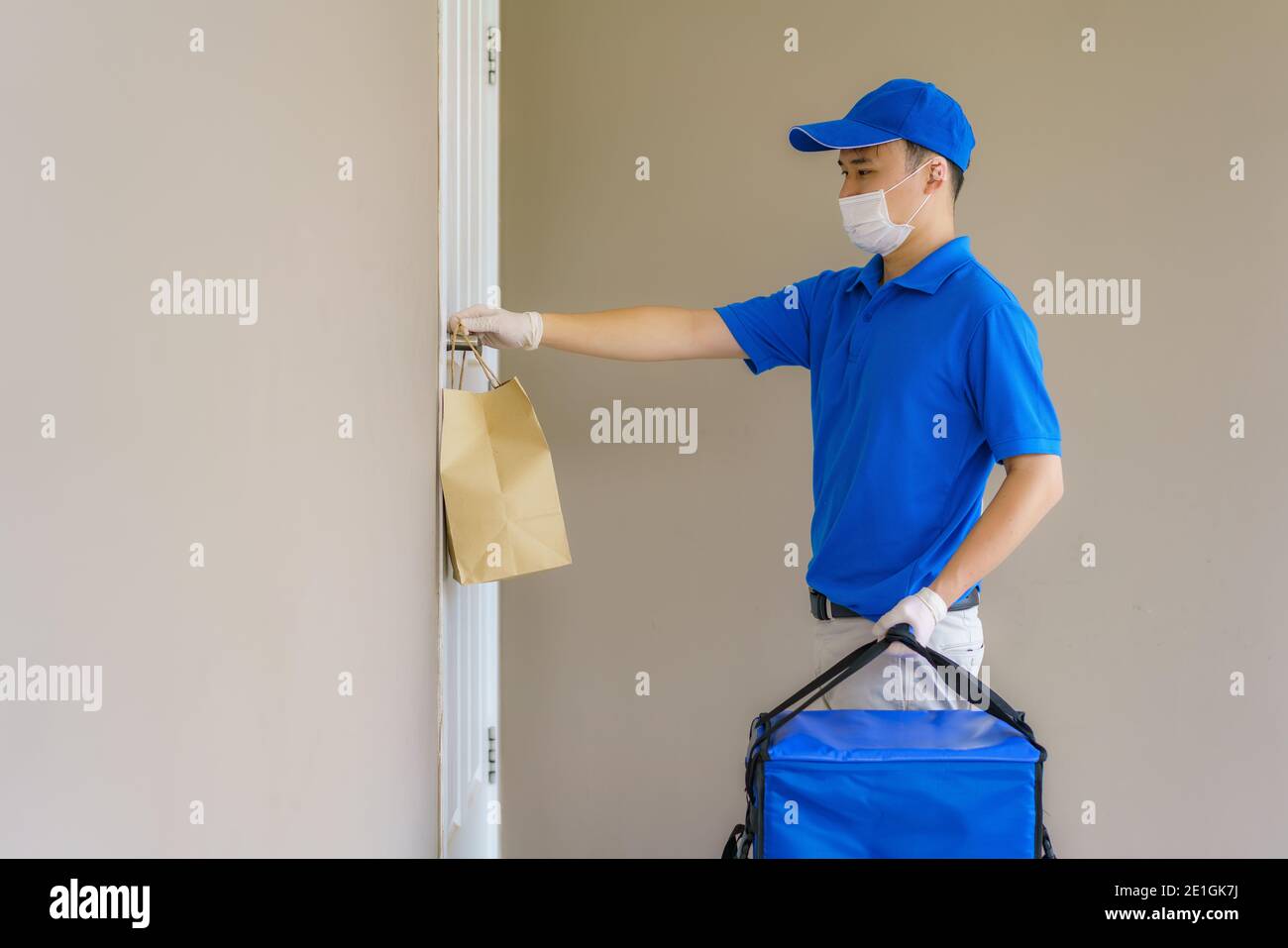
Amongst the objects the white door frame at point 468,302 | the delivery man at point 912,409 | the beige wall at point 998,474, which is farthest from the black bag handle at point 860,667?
the beige wall at point 998,474

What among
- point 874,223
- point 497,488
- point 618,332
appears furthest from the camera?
point 618,332

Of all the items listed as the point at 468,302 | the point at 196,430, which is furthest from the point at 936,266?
the point at 196,430

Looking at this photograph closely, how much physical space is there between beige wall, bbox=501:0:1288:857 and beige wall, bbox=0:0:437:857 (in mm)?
961

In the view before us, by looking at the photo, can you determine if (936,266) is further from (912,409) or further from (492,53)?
(492,53)

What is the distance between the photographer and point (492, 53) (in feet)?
6.74

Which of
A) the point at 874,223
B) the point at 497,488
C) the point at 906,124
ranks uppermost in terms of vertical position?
the point at 906,124

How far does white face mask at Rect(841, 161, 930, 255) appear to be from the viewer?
161cm

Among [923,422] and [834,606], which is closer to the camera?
[923,422]

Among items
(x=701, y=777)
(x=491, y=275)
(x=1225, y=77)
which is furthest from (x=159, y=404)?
(x=1225, y=77)

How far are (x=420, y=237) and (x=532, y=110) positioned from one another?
808 millimetres

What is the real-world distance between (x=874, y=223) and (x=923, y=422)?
1.04 ft

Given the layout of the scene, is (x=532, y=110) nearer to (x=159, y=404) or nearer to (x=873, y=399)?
(x=873, y=399)

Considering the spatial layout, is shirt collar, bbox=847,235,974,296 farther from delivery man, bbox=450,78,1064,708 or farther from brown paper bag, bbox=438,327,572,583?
brown paper bag, bbox=438,327,572,583

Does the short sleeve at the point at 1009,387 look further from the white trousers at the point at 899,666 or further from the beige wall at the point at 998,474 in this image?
the beige wall at the point at 998,474
